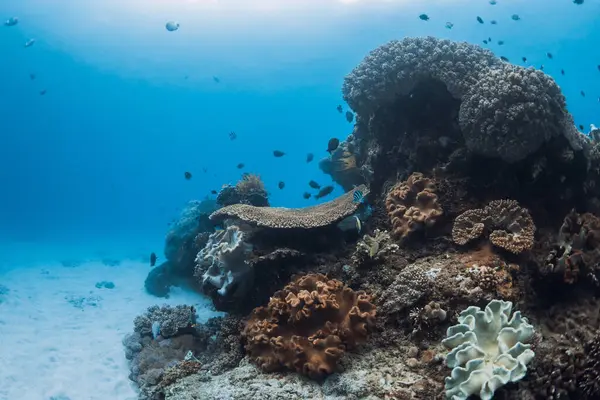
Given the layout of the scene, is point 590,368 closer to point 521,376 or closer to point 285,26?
point 521,376

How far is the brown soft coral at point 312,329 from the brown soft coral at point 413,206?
62.9 inches

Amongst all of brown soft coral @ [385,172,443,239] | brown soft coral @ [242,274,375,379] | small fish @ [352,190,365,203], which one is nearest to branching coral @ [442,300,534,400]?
brown soft coral @ [242,274,375,379]

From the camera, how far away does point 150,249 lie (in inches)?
1257

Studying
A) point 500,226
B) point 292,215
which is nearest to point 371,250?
point 500,226

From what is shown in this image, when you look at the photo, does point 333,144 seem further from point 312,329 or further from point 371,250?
point 312,329

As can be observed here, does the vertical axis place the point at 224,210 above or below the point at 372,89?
below

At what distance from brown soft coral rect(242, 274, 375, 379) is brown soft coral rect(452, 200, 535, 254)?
1.82 metres

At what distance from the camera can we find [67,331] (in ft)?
36.6

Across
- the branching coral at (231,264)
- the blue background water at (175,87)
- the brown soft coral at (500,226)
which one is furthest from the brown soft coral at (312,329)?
the blue background water at (175,87)

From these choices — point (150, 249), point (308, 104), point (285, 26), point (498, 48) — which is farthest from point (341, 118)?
point (150, 249)

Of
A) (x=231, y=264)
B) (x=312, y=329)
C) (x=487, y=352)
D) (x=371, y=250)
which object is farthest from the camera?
(x=231, y=264)

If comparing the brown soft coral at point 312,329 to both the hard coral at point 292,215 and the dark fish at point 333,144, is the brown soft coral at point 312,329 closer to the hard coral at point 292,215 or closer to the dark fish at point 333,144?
the hard coral at point 292,215

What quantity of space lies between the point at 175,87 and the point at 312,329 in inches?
3629

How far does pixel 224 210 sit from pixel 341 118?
104 meters
